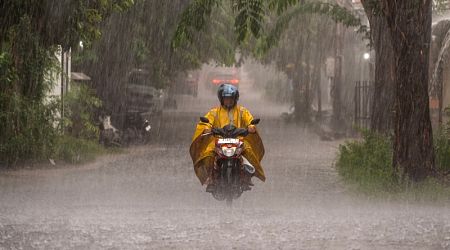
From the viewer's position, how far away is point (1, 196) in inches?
542

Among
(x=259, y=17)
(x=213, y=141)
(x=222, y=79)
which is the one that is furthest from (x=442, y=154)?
(x=222, y=79)

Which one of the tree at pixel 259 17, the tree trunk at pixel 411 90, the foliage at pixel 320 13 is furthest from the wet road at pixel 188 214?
the foliage at pixel 320 13

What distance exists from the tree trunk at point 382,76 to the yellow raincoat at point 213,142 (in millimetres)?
4009

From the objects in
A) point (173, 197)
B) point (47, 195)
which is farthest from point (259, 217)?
point (47, 195)

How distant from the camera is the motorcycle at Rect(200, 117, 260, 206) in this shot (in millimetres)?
11914

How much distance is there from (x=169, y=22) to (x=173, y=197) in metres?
12.7

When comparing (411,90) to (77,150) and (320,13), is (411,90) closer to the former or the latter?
(320,13)

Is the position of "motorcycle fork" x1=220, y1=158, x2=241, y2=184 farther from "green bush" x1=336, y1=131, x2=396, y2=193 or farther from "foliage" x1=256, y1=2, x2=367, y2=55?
"foliage" x1=256, y1=2, x2=367, y2=55

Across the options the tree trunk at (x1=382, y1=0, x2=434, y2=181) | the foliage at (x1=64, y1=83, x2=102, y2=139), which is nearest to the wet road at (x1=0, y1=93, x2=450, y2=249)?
the tree trunk at (x1=382, y1=0, x2=434, y2=181)

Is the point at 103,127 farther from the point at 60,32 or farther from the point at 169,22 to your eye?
the point at 60,32

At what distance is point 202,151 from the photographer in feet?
41.2

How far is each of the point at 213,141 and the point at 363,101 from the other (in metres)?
16.2

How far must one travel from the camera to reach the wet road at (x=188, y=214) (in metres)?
9.27

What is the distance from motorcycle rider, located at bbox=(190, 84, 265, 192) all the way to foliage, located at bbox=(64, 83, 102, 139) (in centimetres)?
950
